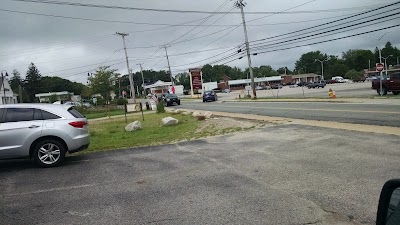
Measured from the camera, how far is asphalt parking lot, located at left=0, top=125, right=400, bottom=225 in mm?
4965

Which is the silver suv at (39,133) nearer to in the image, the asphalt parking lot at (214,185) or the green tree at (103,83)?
the asphalt parking lot at (214,185)

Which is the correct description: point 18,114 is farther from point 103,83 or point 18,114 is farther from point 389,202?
point 103,83

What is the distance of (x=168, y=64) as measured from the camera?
3418 inches

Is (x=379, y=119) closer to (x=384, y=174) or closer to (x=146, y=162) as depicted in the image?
(x=384, y=174)

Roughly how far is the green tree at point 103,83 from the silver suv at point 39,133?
52390 mm

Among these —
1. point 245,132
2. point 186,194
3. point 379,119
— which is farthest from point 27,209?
point 379,119

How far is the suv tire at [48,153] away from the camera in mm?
8719

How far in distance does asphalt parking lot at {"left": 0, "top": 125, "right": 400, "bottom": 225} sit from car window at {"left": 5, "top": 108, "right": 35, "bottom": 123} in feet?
3.86

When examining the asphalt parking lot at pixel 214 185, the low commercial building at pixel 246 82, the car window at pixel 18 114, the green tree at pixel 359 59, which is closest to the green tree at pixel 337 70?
the green tree at pixel 359 59

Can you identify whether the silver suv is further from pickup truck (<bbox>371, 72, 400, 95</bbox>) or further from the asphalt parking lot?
pickup truck (<bbox>371, 72, 400, 95</bbox>)

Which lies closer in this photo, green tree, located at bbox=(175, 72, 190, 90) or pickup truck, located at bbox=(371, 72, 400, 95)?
pickup truck, located at bbox=(371, 72, 400, 95)

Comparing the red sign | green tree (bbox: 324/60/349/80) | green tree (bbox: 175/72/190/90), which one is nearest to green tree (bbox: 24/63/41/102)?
green tree (bbox: 175/72/190/90)

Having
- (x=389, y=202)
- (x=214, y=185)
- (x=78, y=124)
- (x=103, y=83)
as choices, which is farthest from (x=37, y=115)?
(x=103, y=83)

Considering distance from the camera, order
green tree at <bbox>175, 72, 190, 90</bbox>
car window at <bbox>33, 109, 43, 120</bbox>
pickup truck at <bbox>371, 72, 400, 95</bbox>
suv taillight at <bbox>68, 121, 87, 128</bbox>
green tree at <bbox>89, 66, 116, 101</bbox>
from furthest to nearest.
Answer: green tree at <bbox>175, 72, 190, 90</bbox> → green tree at <bbox>89, 66, 116, 101</bbox> → pickup truck at <bbox>371, 72, 400, 95</bbox> → suv taillight at <bbox>68, 121, 87, 128</bbox> → car window at <bbox>33, 109, 43, 120</bbox>
